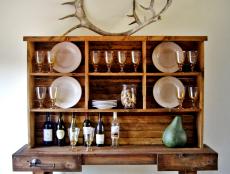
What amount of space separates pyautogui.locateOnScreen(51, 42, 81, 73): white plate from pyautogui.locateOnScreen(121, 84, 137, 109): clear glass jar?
0.49 metres

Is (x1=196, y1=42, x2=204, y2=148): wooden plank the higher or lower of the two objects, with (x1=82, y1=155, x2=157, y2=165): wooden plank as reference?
higher

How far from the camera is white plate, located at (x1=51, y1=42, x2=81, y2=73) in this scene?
2678mm

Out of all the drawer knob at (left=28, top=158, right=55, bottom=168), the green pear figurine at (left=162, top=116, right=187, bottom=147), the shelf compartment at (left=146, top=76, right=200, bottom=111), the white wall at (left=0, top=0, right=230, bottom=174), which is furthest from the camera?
the white wall at (left=0, top=0, right=230, bottom=174)

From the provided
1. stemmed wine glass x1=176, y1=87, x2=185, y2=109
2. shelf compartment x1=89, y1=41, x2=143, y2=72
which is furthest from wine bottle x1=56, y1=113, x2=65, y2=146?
stemmed wine glass x1=176, y1=87, x2=185, y2=109

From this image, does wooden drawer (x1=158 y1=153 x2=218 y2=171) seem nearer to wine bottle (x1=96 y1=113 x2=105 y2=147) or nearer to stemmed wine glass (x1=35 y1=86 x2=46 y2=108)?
wine bottle (x1=96 y1=113 x2=105 y2=147)

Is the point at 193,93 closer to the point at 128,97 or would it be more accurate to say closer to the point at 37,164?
the point at 128,97

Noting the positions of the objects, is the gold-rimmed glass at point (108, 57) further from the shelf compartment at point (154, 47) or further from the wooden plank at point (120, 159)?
the wooden plank at point (120, 159)

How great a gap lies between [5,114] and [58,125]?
0.57 metres

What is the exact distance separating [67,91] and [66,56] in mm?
315

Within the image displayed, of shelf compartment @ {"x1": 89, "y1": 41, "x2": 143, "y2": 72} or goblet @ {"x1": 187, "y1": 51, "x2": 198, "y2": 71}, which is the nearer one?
goblet @ {"x1": 187, "y1": 51, "x2": 198, "y2": 71}

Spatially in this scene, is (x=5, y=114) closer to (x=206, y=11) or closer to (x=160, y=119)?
(x=160, y=119)

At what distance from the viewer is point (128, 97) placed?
263 centimetres

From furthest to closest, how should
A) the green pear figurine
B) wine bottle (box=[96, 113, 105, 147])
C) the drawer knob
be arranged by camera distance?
wine bottle (box=[96, 113, 105, 147]) → the green pear figurine → the drawer knob

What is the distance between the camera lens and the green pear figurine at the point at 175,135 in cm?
254
